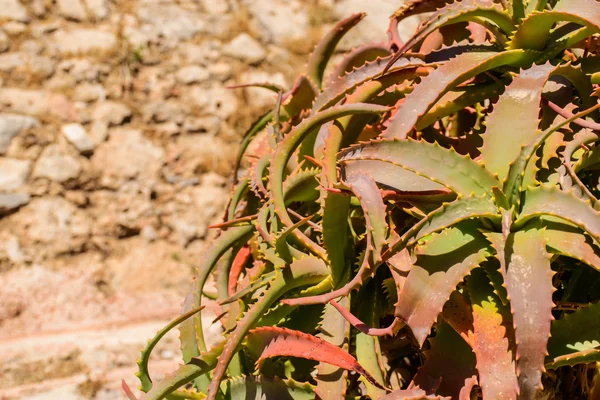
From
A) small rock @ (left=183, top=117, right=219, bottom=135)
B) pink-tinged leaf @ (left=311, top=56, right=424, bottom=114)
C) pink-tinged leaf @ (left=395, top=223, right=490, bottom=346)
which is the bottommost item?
small rock @ (left=183, top=117, right=219, bottom=135)

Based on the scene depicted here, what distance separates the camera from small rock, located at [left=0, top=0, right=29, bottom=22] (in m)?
2.11

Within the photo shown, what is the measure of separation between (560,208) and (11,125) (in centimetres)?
183

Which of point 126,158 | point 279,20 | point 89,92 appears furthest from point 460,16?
point 279,20

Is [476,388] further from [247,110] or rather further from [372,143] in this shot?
[247,110]

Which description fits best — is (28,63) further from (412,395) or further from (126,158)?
(412,395)

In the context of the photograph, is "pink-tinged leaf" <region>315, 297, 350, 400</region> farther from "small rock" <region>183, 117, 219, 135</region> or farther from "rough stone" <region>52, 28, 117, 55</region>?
"rough stone" <region>52, 28, 117, 55</region>

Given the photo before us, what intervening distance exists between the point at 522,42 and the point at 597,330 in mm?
262

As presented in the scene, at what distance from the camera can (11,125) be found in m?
2.00

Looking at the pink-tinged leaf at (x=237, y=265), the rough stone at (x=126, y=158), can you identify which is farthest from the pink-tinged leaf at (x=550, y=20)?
the rough stone at (x=126, y=158)

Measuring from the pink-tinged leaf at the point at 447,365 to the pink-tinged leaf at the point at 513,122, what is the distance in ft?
0.45

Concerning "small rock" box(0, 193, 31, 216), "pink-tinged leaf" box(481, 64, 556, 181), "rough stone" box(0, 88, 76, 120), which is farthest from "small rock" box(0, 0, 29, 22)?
"pink-tinged leaf" box(481, 64, 556, 181)

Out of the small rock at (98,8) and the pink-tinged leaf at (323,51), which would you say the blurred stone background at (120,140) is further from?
the pink-tinged leaf at (323,51)

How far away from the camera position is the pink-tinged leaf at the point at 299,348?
1.77 ft

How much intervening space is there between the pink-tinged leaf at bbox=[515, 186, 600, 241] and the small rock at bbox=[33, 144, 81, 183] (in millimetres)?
1701
